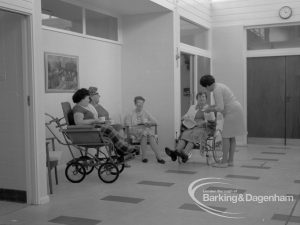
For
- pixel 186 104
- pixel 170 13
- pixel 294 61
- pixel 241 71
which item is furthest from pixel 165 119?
pixel 294 61

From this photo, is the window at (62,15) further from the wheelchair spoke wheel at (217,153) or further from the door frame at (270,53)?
the door frame at (270,53)

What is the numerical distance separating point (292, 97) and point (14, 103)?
249 inches

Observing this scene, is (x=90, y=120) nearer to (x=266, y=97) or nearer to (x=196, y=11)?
(x=196, y=11)

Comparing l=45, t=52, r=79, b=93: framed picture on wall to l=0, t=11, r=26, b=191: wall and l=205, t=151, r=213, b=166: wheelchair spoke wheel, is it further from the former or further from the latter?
l=205, t=151, r=213, b=166: wheelchair spoke wheel

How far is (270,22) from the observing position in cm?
913

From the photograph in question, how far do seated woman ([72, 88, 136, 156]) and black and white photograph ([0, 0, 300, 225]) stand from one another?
0.05 feet

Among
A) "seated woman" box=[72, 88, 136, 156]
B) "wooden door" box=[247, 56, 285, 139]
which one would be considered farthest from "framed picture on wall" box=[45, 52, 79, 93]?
"wooden door" box=[247, 56, 285, 139]

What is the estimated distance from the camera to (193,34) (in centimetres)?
904

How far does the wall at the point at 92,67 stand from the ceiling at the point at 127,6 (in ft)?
1.84

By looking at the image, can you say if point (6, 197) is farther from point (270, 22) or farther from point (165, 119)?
point (270, 22)

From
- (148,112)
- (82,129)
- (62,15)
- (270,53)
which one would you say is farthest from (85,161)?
(270,53)

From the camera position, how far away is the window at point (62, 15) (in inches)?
250

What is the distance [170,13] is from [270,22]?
93.8 inches

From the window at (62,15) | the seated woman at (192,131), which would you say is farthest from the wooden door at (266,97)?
the window at (62,15)
